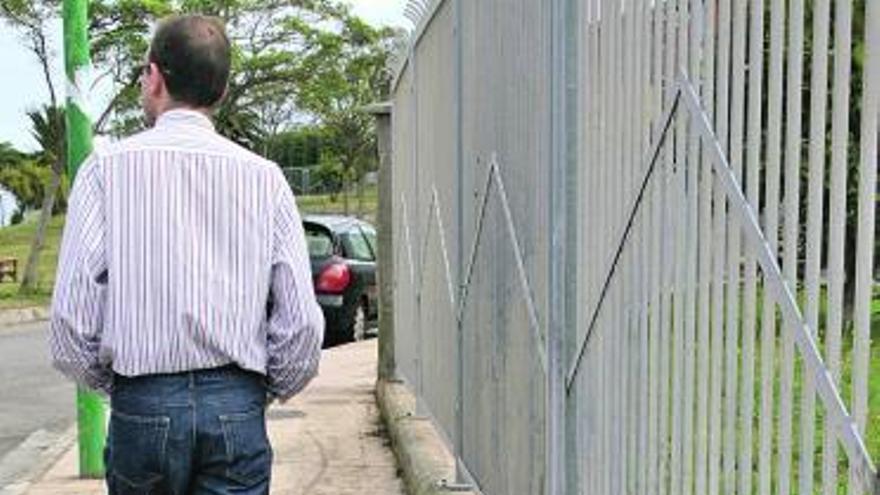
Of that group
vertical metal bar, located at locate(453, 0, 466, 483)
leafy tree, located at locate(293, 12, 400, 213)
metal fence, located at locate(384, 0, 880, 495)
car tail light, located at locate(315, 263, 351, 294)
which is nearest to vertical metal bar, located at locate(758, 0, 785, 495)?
metal fence, located at locate(384, 0, 880, 495)

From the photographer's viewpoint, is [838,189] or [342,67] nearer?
[838,189]

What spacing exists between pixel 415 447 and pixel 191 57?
4045 mm

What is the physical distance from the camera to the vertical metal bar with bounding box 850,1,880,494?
5.70ft

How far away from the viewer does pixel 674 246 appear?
2.62 meters

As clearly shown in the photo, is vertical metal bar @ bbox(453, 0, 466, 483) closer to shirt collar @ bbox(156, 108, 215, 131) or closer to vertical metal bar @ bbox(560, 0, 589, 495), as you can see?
vertical metal bar @ bbox(560, 0, 589, 495)

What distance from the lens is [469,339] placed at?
5359 millimetres

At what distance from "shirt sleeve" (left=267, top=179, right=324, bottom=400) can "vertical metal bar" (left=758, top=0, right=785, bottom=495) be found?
55.1 inches

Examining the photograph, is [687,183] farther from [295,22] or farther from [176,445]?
[295,22]

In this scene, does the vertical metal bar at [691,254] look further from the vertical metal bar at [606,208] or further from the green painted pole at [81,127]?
the green painted pole at [81,127]

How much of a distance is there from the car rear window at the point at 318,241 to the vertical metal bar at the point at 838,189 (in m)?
13.3

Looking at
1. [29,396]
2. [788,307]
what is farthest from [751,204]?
[29,396]

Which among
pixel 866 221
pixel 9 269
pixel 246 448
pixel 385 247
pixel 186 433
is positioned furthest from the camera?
pixel 9 269

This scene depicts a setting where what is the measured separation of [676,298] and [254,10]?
3151cm

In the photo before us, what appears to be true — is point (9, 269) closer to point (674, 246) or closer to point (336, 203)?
point (336, 203)
